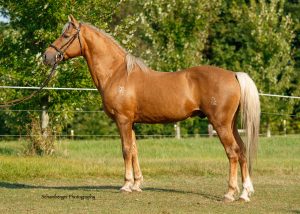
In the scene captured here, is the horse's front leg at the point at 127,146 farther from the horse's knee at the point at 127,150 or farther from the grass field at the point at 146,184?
the grass field at the point at 146,184

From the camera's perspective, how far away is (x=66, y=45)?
11203 mm

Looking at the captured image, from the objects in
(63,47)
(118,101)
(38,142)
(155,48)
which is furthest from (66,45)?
(155,48)

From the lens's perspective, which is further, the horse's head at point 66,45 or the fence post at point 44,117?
the fence post at point 44,117

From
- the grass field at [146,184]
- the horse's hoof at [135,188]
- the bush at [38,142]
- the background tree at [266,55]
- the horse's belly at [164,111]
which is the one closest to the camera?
the grass field at [146,184]

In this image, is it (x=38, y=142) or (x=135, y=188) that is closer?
(x=135, y=188)

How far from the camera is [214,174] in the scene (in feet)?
46.9

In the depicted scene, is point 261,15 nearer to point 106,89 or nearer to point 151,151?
point 151,151

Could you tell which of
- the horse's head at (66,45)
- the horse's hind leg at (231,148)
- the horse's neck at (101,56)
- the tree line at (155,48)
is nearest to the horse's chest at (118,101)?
the horse's neck at (101,56)

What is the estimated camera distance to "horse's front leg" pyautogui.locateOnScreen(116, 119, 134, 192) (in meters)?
11.0

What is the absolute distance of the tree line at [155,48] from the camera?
56.1 ft

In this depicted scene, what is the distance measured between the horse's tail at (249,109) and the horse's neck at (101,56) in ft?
6.75

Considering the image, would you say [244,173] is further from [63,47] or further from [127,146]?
[63,47]

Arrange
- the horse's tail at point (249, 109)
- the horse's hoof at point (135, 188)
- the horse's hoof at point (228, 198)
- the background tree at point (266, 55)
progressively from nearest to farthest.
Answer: the horse's hoof at point (228, 198) → the horse's tail at point (249, 109) → the horse's hoof at point (135, 188) → the background tree at point (266, 55)

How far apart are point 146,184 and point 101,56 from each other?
2619 millimetres
